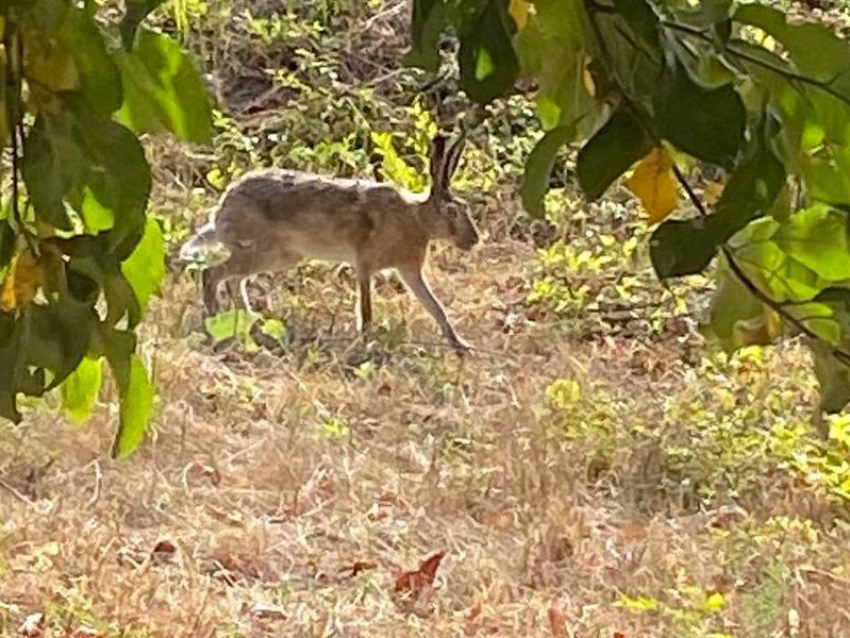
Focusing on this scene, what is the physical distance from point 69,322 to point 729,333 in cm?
24

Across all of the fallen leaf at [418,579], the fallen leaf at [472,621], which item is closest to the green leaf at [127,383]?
the fallen leaf at [472,621]

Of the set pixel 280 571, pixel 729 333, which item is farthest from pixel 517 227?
pixel 729 333

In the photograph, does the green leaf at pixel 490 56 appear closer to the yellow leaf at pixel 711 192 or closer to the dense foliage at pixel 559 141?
the dense foliage at pixel 559 141

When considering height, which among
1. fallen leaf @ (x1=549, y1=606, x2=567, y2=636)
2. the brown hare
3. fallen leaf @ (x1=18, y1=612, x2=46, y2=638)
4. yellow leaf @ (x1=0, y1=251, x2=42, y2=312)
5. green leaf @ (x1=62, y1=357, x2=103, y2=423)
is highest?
yellow leaf @ (x1=0, y1=251, x2=42, y2=312)

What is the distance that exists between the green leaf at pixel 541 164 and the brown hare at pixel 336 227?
372 centimetres

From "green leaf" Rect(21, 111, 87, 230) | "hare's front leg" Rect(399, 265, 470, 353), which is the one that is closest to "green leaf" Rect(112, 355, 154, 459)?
"green leaf" Rect(21, 111, 87, 230)

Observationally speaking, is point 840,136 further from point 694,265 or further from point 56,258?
point 56,258

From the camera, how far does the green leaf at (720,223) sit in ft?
1.73

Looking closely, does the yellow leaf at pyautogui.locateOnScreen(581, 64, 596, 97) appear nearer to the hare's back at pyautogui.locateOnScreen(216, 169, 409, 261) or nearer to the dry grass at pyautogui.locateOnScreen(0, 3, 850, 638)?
the dry grass at pyautogui.locateOnScreen(0, 3, 850, 638)

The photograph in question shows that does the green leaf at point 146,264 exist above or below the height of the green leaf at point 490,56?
below

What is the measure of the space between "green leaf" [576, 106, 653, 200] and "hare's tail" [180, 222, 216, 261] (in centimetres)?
372

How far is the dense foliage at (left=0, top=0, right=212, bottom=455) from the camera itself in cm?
55

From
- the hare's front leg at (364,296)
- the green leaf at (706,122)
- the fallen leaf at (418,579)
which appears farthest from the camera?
the hare's front leg at (364,296)

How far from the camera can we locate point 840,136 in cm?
61
